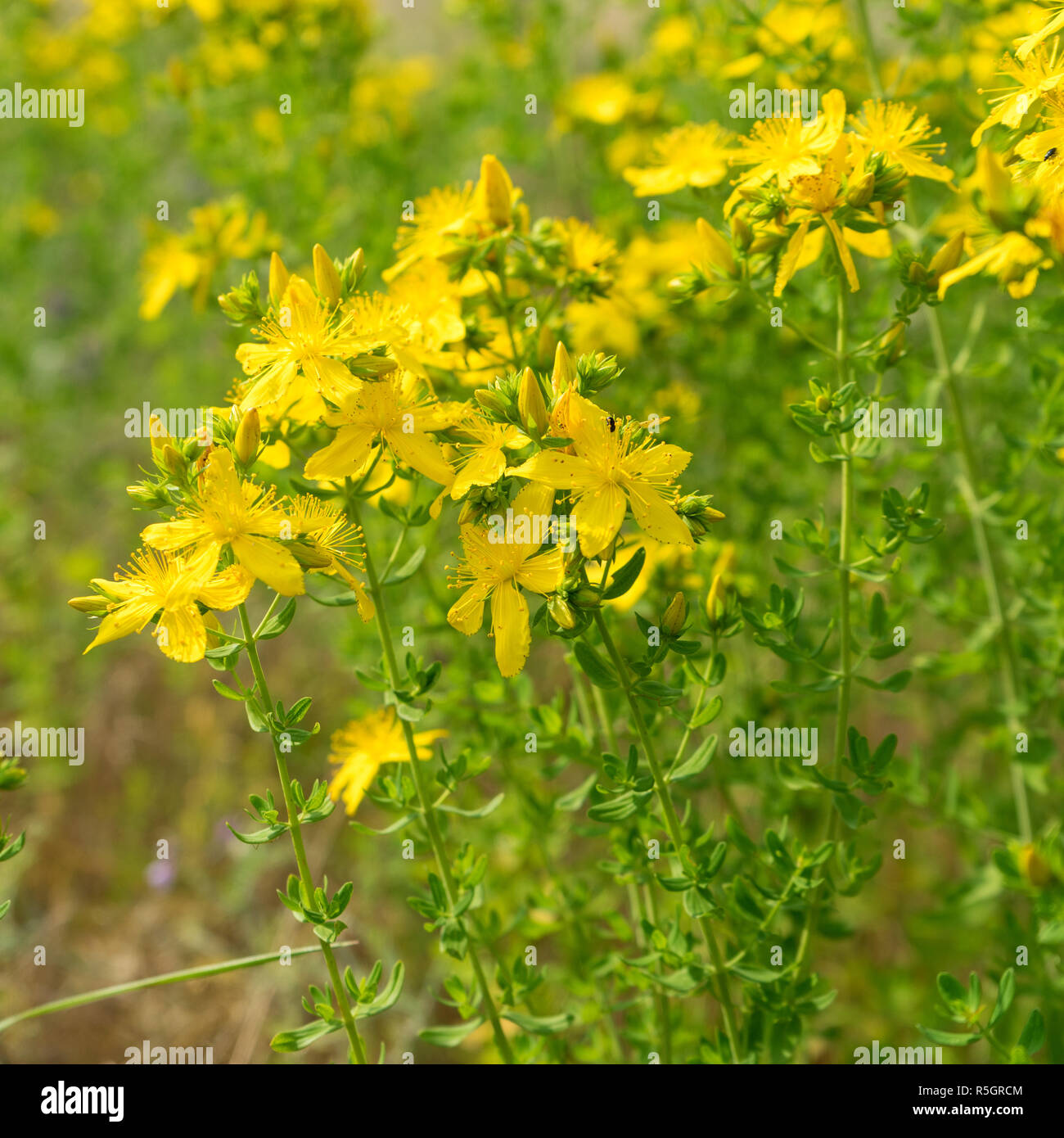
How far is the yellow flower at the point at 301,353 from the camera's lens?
1.49 metres

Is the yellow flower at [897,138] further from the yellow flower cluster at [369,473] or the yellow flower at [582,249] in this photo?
the yellow flower cluster at [369,473]

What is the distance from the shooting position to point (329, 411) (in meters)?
1.54

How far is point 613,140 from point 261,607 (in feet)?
7.85

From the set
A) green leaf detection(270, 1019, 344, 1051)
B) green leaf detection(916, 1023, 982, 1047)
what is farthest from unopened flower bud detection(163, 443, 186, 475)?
green leaf detection(916, 1023, 982, 1047)

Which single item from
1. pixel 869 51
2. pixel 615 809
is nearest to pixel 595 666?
pixel 615 809

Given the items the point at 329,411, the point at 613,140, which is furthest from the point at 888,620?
the point at 613,140

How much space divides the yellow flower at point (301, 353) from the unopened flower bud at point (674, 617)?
574 mm

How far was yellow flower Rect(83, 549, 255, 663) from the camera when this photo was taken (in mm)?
1396

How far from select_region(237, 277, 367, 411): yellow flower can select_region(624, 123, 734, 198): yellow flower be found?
79 cm

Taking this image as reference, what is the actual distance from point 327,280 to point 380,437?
0.95 ft

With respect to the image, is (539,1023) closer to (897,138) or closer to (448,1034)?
(448,1034)

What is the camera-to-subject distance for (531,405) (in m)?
1.35

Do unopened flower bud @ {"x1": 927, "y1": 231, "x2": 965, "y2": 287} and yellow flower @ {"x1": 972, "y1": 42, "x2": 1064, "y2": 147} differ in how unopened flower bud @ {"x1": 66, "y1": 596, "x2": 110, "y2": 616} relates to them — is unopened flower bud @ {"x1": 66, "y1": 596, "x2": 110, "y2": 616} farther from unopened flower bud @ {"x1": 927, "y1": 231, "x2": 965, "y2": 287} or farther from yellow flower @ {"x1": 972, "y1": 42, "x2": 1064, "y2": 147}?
yellow flower @ {"x1": 972, "y1": 42, "x2": 1064, "y2": 147}
